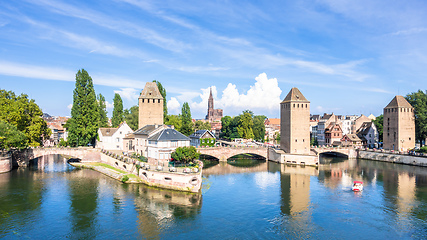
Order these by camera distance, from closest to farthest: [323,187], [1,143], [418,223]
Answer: [418,223]
[323,187]
[1,143]

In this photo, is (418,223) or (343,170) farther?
(343,170)

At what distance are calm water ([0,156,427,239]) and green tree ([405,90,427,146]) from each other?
93.0ft

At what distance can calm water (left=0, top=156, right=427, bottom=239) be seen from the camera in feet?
85.2

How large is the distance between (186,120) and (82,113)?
1133 inches

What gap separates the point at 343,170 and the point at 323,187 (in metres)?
17.2

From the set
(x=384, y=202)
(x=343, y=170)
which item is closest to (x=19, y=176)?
(x=384, y=202)

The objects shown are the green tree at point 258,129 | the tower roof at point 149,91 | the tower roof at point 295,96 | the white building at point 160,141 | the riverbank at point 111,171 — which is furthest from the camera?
the green tree at point 258,129

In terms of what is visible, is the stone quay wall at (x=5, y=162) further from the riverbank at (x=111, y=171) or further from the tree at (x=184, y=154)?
the tree at (x=184, y=154)

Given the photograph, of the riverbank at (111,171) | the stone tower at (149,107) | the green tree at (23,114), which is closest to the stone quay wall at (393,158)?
the stone tower at (149,107)

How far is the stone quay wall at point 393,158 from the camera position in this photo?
2386 inches

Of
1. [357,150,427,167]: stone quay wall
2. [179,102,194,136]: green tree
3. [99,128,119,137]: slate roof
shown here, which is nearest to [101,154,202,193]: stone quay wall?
[99,128,119,137]: slate roof

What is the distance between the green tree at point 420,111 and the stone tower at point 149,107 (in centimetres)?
6017

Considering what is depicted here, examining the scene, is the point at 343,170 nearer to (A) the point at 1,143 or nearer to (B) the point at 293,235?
(B) the point at 293,235

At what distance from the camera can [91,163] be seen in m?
57.5
